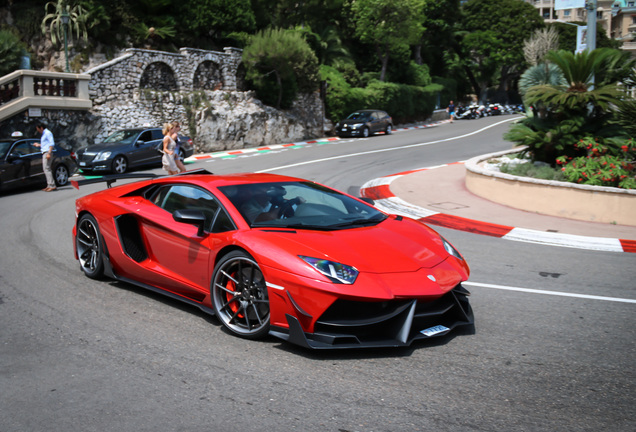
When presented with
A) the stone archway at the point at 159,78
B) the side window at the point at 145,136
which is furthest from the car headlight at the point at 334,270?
the stone archway at the point at 159,78

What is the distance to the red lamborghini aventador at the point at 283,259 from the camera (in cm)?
446

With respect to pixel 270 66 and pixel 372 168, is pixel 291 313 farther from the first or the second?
pixel 270 66

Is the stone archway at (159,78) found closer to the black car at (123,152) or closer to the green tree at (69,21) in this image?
the green tree at (69,21)

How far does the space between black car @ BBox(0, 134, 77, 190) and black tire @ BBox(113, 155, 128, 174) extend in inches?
107

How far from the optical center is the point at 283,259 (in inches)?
183

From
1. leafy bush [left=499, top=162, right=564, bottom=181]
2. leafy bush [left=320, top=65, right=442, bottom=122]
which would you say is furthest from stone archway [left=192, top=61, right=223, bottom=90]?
leafy bush [left=499, top=162, right=564, bottom=181]

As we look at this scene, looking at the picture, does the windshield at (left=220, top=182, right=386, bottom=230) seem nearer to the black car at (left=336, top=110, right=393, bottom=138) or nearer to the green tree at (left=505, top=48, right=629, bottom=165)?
the green tree at (left=505, top=48, right=629, bottom=165)

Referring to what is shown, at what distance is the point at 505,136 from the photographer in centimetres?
1316

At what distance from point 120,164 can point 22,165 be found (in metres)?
4.24

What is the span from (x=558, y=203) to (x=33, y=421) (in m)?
9.76

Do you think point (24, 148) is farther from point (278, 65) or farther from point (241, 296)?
point (278, 65)

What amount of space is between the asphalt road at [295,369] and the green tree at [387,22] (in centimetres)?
3748

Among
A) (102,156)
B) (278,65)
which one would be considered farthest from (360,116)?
(102,156)

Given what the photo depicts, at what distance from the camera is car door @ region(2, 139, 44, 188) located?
15.0m
